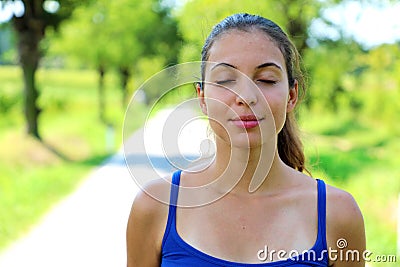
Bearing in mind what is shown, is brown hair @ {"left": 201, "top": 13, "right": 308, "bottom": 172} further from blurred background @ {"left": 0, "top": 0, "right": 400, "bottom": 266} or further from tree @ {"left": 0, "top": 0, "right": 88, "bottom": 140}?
tree @ {"left": 0, "top": 0, "right": 88, "bottom": 140}

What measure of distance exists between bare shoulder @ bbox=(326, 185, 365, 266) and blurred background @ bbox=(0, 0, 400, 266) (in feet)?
1.25

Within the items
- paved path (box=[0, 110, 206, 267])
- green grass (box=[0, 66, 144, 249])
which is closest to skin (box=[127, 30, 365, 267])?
green grass (box=[0, 66, 144, 249])

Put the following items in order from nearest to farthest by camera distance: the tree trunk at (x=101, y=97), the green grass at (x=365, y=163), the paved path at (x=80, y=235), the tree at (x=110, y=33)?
the paved path at (x=80, y=235) < the green grass at (x=365, y=163) < the tree at (x=110, y=33) < the tree trunk at (x=101, y=97)

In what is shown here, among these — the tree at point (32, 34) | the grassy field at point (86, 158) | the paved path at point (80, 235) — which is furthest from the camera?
the tree at point (32, 34)

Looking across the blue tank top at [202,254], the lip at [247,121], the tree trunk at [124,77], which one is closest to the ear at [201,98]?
the lip at [247,121]

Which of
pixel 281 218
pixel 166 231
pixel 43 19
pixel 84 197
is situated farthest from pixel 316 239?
pixel 43 19

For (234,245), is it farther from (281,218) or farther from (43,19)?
(43,19)

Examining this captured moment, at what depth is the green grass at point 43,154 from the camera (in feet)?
22.0

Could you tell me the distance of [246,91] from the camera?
1402mm

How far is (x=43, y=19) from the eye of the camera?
10.8 m

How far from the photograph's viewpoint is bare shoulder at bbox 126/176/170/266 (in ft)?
4.94

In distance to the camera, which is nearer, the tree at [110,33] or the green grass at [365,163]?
the green grass at [365,163]

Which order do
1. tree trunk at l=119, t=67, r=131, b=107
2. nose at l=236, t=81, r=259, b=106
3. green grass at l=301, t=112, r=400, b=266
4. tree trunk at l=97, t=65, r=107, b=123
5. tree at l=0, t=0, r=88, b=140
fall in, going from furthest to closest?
tree trunk at l=119, t=67, r=131, b=107, tree trunk at l=97, t=65, r=107, b=123, tree at l=0, t=0, r=88, b=140, green grass at l=301, t=112, r=400, b=266, nose at l=236, t=81, r=259, b=106

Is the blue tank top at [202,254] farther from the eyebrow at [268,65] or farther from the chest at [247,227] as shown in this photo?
the eyebrow at [268,65]
